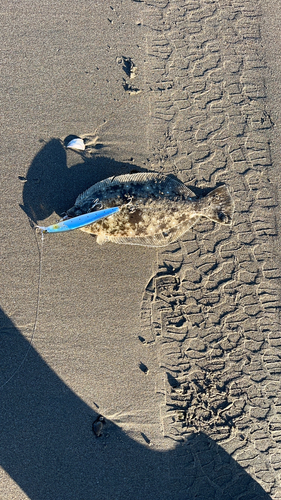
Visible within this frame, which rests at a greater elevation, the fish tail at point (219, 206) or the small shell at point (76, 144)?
the small shell at point (76, 144)

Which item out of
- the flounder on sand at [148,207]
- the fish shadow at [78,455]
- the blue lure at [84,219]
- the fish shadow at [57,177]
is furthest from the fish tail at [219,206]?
the fish shadow at [78,455]

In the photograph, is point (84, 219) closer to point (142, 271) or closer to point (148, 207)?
point (148, 207)

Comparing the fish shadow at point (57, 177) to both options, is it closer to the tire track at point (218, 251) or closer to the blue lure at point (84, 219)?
the blue lure at point (84, 219)

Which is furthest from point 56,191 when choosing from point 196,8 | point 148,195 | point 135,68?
point 196,8

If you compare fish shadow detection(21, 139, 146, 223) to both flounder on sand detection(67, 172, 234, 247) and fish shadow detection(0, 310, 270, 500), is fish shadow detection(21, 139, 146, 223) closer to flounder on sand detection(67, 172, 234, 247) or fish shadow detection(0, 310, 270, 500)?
flounder on sand detection(67, 172, 234, 247)

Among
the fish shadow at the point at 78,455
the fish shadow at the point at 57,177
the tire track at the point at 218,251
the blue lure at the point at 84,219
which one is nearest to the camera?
the blue lure at the point at 84,219

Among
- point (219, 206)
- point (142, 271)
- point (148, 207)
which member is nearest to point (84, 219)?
point (148, 207)
